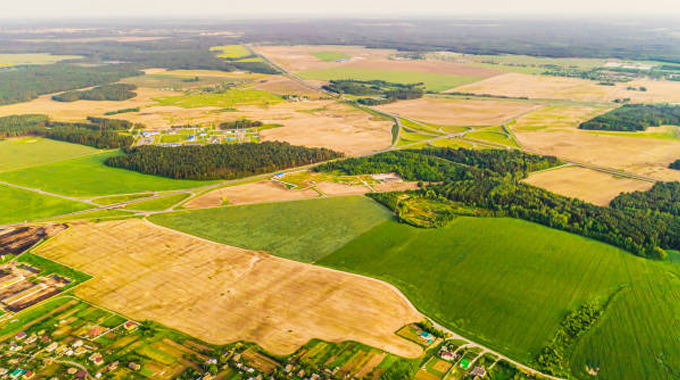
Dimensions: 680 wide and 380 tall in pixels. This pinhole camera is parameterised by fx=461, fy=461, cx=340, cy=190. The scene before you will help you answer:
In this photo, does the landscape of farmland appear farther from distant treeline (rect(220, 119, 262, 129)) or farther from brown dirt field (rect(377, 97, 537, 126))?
brown dirt field (rect(377, 97, 537, 126))

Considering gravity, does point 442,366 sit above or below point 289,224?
below

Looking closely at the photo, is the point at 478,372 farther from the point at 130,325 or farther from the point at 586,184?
the point at 586,184

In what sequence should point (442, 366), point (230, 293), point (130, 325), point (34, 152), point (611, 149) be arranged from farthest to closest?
point (34, 152), point (611, 149), point (230, 293), point (130, 325), point (442, 366)

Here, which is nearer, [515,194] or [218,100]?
[515,194]

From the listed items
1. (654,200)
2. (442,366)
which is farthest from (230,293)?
(654,200)

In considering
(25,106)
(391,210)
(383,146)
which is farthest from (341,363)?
(25,106)

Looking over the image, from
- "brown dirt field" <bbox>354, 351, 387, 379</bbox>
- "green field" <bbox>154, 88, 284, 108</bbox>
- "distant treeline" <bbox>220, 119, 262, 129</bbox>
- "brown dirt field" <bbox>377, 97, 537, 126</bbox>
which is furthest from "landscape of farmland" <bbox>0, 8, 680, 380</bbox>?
"green field" <bbox>154, 88, 284, 108</bbox>

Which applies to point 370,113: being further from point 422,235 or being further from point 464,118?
point 422,235
